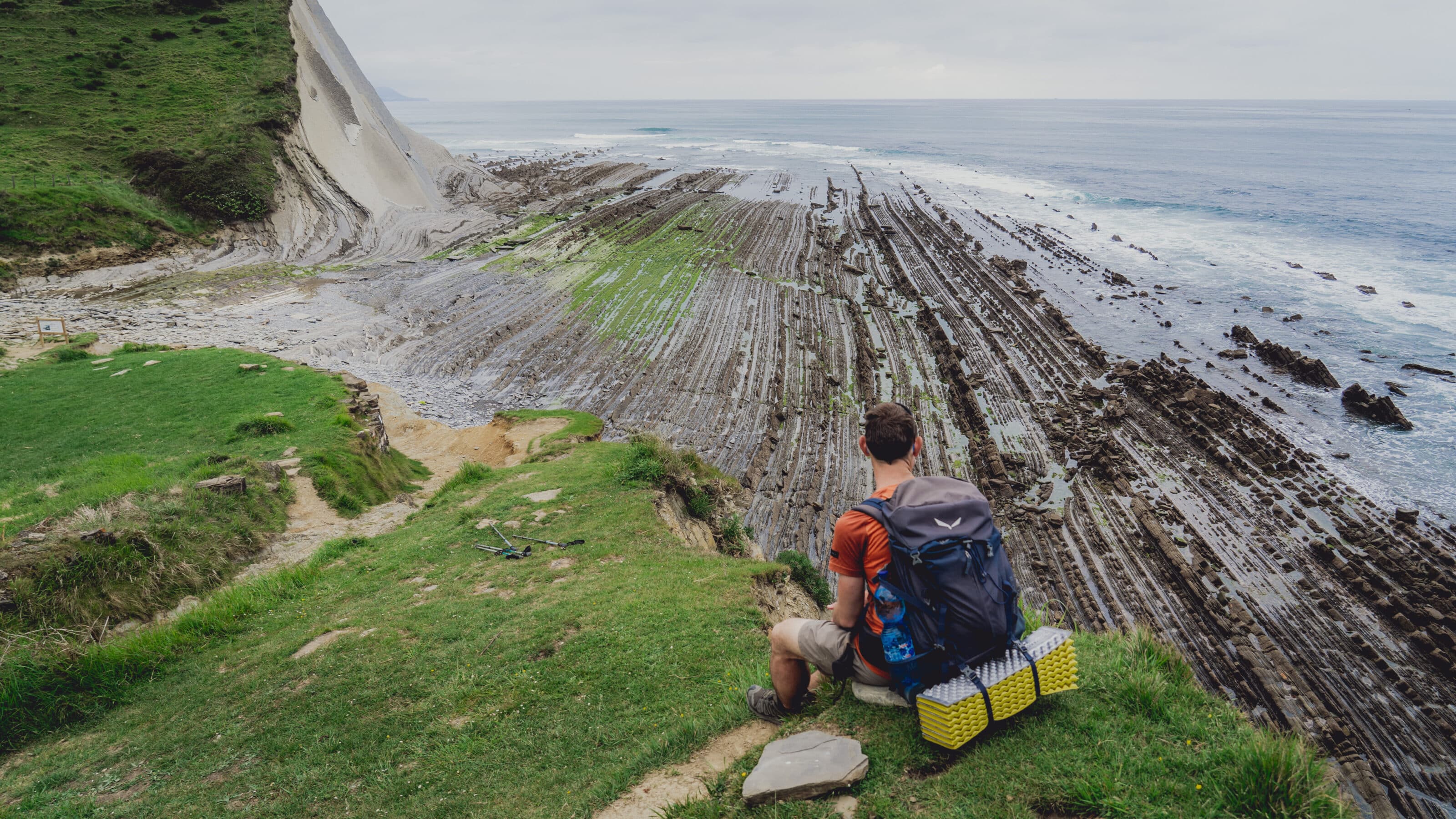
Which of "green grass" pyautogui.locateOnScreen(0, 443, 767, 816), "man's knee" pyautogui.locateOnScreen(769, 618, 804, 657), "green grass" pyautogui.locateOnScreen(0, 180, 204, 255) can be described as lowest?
"green grass" pyautogui.locateOnScreen(0, 443, 767, 816)

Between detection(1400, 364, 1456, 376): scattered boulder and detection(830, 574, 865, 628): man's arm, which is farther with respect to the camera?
detection(1400, 364, 1456, 376): scattered boulder

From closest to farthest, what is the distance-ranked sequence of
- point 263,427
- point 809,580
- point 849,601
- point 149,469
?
point 849,601, point 809,580, point 149,469, point 263,427

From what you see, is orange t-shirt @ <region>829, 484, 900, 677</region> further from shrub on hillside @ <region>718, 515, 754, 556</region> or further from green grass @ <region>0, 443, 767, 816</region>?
shrub on hillside @ <region>718, 515, 754, 556</region>

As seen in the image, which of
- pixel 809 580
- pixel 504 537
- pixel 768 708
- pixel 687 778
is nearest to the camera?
pixel 687 778

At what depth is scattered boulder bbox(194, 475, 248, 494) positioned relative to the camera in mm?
11914

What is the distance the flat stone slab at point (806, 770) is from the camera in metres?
4.33

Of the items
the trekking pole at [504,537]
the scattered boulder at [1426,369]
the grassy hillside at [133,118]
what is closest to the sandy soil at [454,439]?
the trekking pole at [504,537]

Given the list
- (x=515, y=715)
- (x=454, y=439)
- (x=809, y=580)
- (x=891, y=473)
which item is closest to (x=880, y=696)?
(x=891, y=473)

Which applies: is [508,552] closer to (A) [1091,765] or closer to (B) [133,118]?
(A) [1091,765]

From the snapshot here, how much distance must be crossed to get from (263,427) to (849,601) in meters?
17.4

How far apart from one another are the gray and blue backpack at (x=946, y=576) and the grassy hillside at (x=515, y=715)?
0.82 m

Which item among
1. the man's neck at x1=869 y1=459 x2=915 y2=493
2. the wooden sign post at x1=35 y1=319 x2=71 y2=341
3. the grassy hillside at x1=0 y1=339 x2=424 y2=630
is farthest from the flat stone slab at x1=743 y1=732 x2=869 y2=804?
the wooden sign post at x1=35 y1=319 x2=71 y2=341

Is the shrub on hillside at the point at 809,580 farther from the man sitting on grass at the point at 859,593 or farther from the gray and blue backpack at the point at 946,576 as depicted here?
the gray and blue backpack at the point at 946,576

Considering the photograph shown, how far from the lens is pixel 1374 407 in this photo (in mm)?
20891
